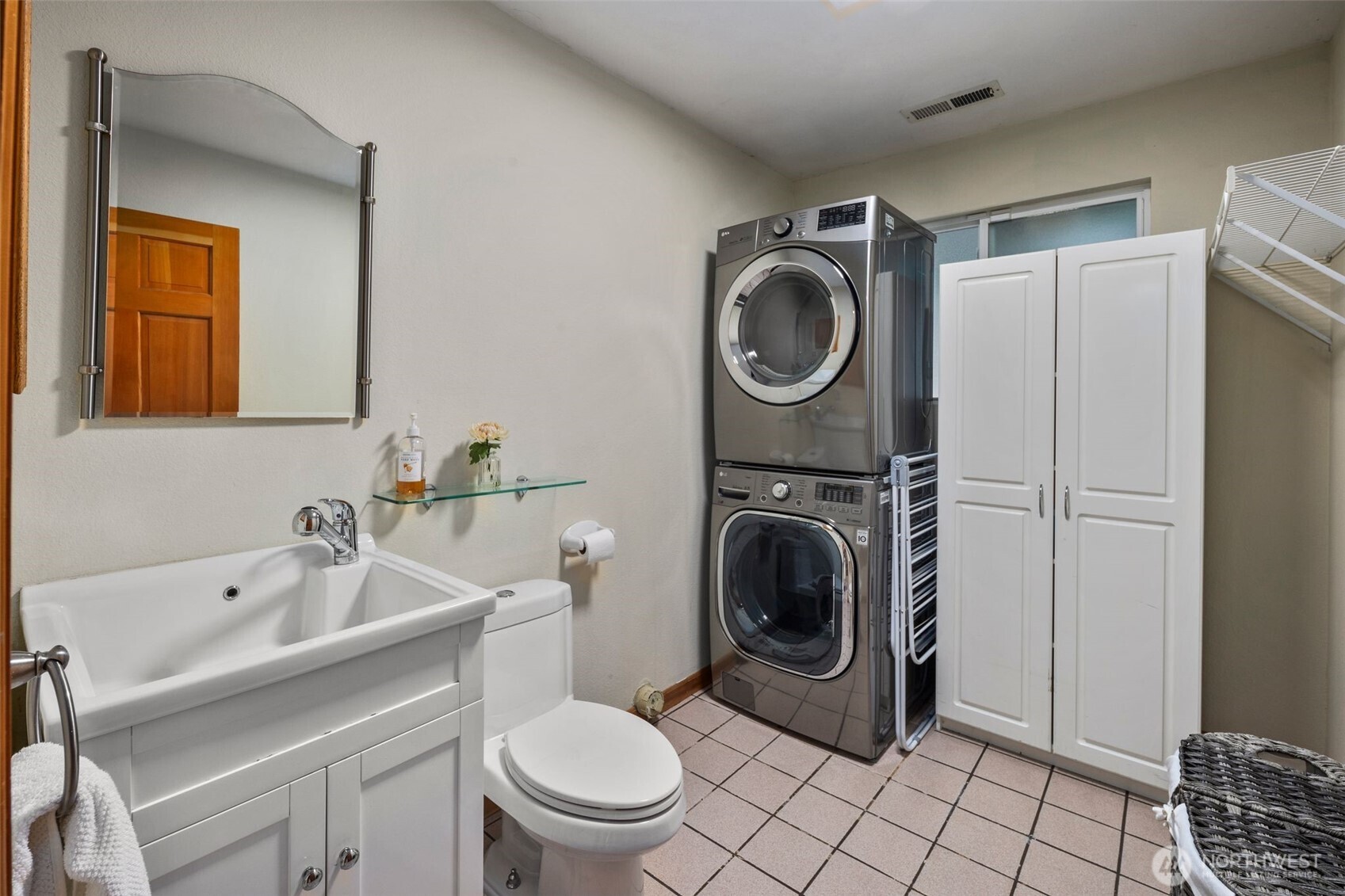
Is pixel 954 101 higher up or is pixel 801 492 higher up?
pixel 954 101

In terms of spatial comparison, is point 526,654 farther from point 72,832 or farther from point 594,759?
point 72,832

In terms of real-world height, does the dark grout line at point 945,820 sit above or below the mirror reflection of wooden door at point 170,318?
below

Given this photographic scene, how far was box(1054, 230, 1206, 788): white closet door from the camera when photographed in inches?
72.6

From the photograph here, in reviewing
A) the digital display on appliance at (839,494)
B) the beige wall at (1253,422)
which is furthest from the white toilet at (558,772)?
the beige wall at (1253,422)

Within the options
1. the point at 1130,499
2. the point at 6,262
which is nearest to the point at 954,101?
the point at 1130,499

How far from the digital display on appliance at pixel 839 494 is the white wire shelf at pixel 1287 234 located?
1.23 m

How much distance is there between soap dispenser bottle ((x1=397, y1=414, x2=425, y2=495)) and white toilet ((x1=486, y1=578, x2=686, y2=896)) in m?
0.38

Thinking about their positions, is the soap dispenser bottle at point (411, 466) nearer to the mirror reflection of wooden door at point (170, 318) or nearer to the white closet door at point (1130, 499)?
the mirror reflection of wooden door at point (170, 318)

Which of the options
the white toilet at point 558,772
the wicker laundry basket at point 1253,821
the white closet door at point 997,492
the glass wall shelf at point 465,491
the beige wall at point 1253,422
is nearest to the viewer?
the wicker laundry basket at point 1253,821

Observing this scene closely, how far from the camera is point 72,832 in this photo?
0.69m

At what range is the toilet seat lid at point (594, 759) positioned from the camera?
1.32m

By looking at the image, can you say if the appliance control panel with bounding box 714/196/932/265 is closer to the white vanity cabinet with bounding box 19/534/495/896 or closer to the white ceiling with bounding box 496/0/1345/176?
the white ceiling with bounding box 496/0/1345/176

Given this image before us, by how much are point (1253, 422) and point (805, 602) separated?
1.63 m

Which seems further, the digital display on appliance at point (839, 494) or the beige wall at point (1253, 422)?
the digital display on appliance at point (839, 494)
